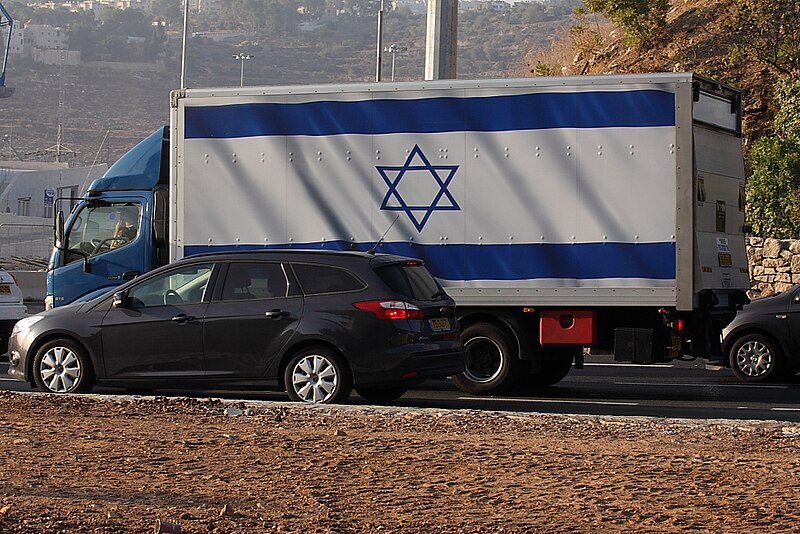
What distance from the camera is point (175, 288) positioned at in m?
13.2

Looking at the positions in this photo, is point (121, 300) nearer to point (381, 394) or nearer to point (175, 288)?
point (175, 288)

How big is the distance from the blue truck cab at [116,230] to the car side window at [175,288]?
286 cm

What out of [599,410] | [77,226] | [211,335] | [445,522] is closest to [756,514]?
[445,522]

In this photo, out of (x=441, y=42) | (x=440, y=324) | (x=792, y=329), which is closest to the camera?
(x=440, y=324)

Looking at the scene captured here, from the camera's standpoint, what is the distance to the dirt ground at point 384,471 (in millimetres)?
6812

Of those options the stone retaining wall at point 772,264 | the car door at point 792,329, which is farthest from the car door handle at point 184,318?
the stone retaining wall at point 772,264

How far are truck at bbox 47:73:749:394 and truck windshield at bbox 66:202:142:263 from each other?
2.99 feet

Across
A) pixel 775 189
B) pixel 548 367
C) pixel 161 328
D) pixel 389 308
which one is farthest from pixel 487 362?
pixel 775 189

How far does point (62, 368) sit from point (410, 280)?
3.62 metres

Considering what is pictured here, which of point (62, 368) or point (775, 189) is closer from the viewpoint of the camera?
point (62, 368)

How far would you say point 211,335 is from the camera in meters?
12.9

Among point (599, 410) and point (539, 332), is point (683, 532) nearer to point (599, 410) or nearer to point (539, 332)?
point (599, 410)

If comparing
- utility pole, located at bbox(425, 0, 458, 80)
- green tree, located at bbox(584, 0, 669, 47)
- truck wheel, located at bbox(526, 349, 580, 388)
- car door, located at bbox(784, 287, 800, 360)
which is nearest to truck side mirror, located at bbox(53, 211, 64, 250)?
truck wheel, located at bbox(526, 349, 580, 388)

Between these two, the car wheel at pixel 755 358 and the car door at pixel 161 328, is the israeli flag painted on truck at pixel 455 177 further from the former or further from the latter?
the car wheel at pixel 755 358
